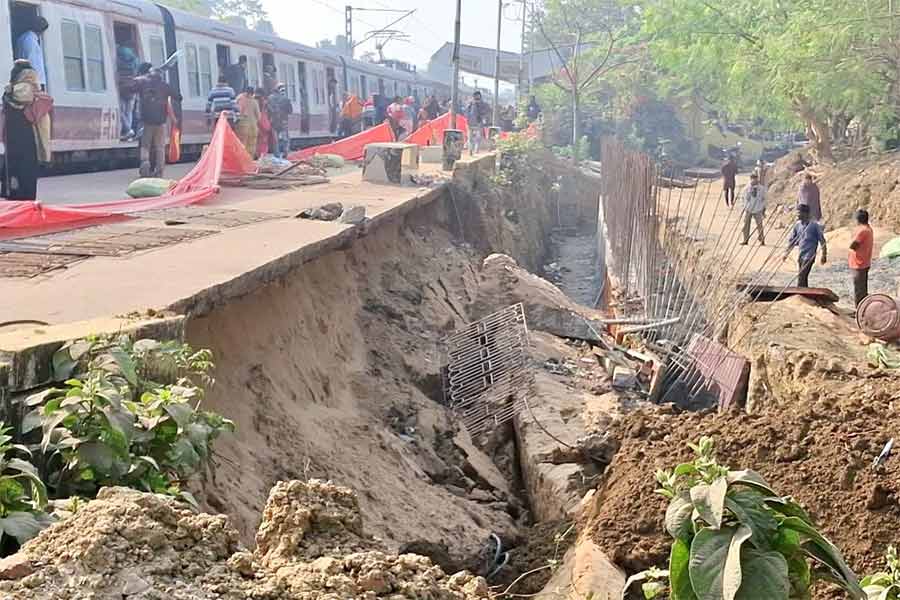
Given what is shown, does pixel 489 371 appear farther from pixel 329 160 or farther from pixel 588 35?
pixel 588 35

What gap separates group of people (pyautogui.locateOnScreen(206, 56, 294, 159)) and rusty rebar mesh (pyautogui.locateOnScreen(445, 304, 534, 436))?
785 cm

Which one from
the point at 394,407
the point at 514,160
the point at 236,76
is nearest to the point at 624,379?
the point at 394,407

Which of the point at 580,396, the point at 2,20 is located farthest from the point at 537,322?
the point at 2,20

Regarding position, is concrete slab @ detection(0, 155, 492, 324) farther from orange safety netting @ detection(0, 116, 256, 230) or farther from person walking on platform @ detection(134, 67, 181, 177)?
person walking on platform @ detection(134, 67, 181, 177)

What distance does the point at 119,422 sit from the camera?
13.2 ft

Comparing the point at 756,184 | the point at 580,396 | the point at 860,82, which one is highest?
the point at 860,82

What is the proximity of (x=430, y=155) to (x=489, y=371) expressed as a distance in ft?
42.4

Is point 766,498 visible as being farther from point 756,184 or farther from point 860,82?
point 860,82

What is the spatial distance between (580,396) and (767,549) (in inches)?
294

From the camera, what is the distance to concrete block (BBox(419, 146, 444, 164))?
74.1 feet

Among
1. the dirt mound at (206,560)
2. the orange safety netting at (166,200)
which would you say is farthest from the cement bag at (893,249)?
the orange safety netting at (166,200)

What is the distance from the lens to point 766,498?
3115 millimetres

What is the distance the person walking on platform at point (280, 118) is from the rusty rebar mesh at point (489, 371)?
33.3 feet

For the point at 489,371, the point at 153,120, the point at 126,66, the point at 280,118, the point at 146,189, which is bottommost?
the point at 489,371
